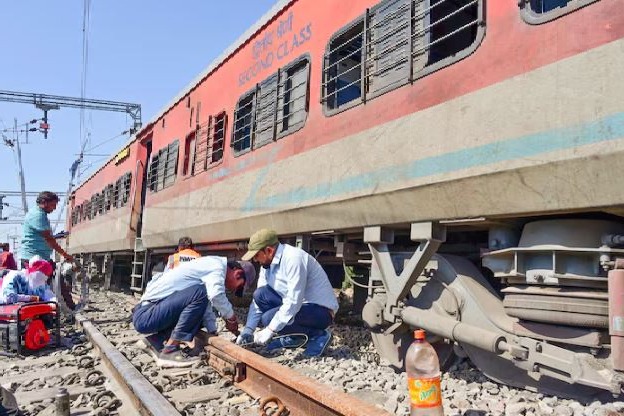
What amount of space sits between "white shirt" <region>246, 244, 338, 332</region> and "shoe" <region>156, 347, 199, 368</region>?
25.5 inches

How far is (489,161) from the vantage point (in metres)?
Answer: 3.12

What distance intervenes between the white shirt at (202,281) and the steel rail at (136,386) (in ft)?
2.17

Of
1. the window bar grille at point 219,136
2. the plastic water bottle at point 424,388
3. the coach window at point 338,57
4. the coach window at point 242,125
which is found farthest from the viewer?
the window bar grille at point 219,136

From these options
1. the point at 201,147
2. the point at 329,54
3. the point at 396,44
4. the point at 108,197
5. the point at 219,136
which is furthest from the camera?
the point at 108,197

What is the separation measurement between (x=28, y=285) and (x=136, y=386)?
3348 mm

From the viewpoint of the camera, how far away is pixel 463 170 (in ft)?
10.8

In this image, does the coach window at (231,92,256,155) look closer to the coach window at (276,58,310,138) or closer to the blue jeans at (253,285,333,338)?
the coach window at (276,58,310,138)

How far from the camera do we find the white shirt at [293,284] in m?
4.25

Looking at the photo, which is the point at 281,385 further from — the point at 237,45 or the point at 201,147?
the point at 201,147

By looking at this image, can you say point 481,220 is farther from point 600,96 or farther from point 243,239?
point 243,239

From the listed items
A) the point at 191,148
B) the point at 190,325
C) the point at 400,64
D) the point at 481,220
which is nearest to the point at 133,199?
the point at 191,148

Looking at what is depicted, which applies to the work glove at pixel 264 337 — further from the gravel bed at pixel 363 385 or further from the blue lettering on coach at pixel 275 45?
the blue lettering on coach at pixel 275 45

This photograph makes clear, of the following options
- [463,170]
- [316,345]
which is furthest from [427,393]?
[316,345]

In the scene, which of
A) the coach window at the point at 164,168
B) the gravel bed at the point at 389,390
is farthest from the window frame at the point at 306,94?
the coach window at the point at 164,168
